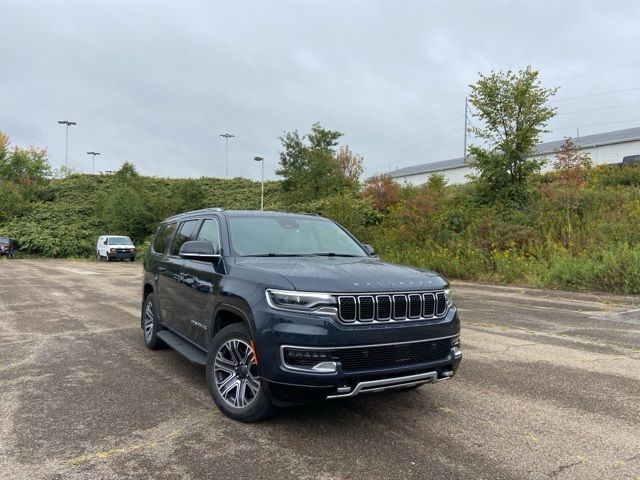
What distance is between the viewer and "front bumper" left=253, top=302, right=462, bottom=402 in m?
3.64

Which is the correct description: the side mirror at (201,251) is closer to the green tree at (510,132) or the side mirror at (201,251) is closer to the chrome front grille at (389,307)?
the chrome front grille at (389,307)

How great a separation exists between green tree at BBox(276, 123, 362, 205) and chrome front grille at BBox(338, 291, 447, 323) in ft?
91.8

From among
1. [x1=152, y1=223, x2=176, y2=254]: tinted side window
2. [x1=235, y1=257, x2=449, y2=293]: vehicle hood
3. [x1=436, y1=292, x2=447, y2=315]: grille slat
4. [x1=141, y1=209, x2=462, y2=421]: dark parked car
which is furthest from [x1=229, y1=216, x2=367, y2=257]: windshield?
[x1=152, y1=223, x2=176, y2=254]: tinted side window

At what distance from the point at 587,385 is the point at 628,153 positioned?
141 feet

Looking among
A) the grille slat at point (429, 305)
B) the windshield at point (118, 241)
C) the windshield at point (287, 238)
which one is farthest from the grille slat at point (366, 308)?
the windshield at point (118, 241)

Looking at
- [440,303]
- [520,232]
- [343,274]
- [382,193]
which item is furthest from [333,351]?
[382,193]

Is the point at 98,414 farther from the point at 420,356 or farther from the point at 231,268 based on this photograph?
the point at 420,356

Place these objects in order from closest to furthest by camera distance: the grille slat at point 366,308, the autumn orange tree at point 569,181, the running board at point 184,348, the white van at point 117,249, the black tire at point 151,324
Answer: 1. the grille slat at point 366,308
2. the running board at point 184,348
3. the black tire at point 151,324
4. the autumn orange tree at point 569,181
5. the white van at point 117,249

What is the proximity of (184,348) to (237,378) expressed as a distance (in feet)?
4.46

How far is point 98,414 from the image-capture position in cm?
441

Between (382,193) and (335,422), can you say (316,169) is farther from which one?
(335,422)

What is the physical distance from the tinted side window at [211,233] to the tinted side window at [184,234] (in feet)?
1.01

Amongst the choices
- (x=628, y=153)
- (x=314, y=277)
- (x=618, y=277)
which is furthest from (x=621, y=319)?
(x=628, y=153)

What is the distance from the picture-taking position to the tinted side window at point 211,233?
502 cm
